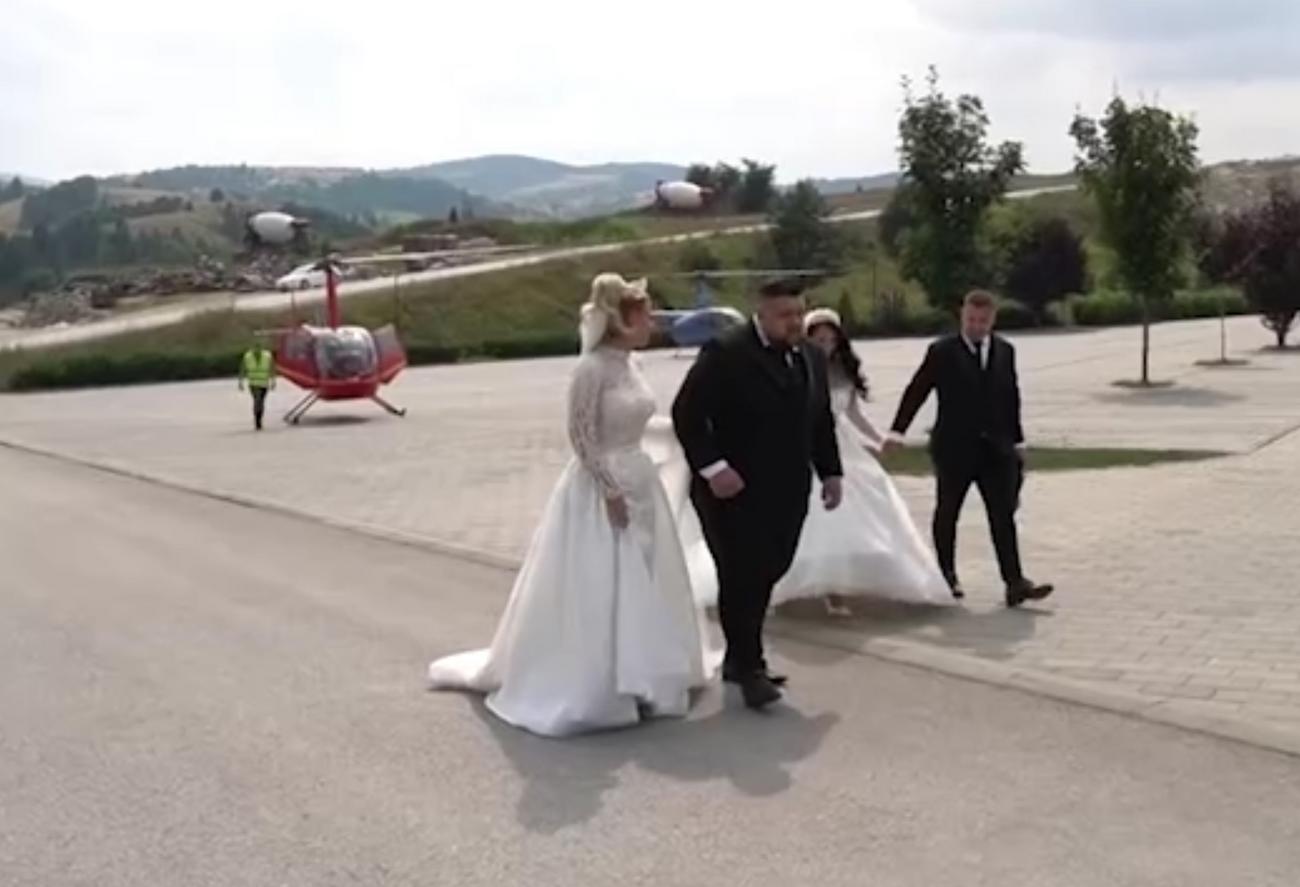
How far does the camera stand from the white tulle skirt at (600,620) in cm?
780

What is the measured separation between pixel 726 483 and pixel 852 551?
244 centimetres

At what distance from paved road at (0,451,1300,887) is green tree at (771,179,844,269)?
70.0 metres

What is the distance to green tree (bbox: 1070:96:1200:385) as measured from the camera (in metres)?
33.1

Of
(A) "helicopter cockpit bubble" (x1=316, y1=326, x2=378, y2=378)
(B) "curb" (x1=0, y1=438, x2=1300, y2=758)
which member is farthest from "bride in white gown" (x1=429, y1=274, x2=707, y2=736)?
(A) "helicopter cockpit bubble" (x1=316, y1=326, x2=378, y2=378)

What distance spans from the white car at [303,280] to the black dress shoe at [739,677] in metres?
71.1

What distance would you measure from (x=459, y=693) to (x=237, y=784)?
1713mm

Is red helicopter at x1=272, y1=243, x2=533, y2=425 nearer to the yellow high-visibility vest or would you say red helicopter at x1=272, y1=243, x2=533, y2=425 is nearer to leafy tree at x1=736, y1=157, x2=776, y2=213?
the yellow high-visibility vest

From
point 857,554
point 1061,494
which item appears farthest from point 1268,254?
point 857,554

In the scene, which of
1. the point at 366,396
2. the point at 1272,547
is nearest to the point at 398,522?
the point at 1272,547

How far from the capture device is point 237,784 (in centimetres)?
695

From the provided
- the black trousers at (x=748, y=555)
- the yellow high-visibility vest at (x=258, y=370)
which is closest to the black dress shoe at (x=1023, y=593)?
the black trousers at (x=748, y=555)

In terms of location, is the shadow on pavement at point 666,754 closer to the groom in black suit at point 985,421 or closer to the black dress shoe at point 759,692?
the black dress shoe at point 759,692

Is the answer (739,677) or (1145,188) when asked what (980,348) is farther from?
(1145,188)

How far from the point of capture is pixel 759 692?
26.4ft
